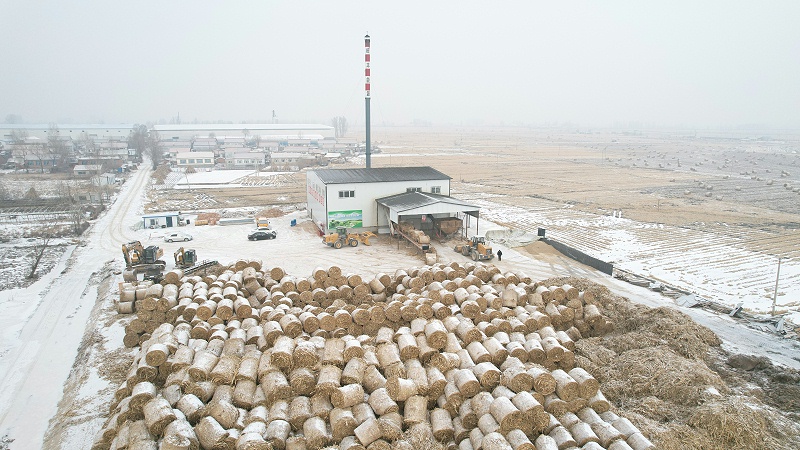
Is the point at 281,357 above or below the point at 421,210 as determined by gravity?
below

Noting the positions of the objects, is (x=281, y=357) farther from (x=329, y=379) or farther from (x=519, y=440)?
(x=519, y=440)

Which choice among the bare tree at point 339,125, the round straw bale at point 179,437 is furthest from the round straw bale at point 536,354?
the bare tree at point 339,125

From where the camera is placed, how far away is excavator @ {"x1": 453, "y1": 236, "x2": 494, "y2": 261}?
24758 mm

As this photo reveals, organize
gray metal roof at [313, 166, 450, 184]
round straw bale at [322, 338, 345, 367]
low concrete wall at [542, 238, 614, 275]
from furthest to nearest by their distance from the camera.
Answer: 1. gray metal roof at [313, 166, 450, 184]
2. low concrete wall at [542, 238, 614, 275]
3. round straw bale at [322, 338, 345, 367]

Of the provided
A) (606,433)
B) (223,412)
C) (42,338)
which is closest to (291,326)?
(223,412)

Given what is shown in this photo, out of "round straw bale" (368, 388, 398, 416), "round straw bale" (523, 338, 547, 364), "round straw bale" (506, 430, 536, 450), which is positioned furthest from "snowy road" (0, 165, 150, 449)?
"round straw bale" (523, 338, 547, 364)

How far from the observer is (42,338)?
16.3 meters

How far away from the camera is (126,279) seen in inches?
837

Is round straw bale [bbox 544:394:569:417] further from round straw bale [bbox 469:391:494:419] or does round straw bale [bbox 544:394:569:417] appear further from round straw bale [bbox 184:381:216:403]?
round straw bale [bbox 184:381:216:403]

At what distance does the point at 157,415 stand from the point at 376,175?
23.7 m

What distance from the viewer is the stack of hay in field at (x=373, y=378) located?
31.0 ft

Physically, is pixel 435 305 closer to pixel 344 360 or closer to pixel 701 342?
pixel 344 360

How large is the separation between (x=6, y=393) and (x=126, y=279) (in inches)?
334

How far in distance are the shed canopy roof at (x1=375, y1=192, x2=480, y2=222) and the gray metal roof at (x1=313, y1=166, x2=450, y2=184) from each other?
168cm
